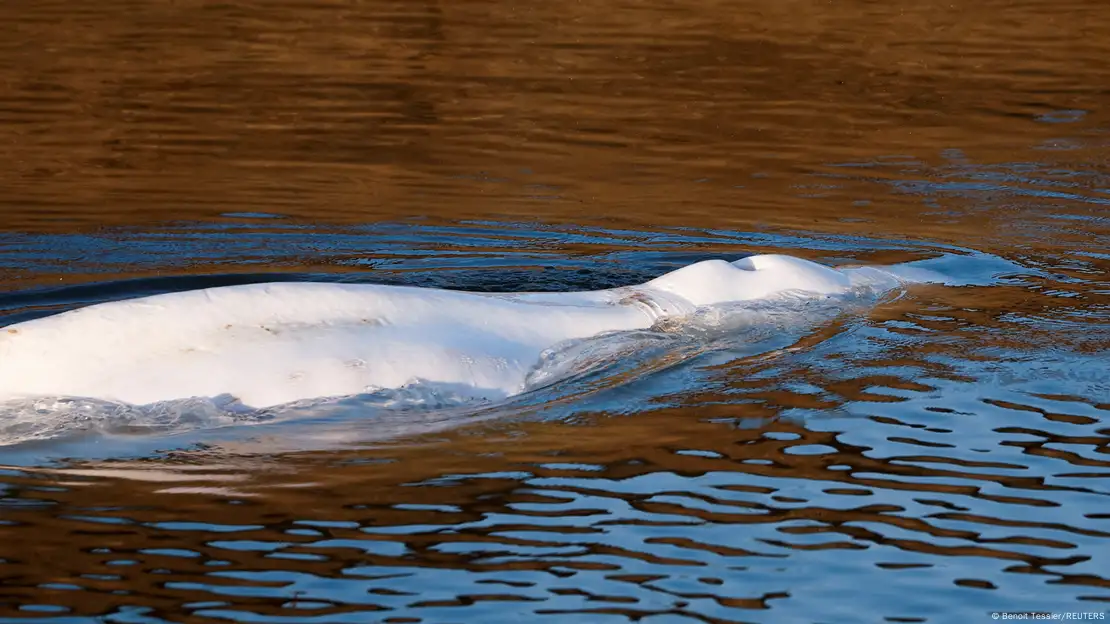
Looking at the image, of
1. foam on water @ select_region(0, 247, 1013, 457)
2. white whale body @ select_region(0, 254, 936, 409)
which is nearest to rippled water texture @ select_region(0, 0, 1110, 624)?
foam on water @ select_region(0, 247, 1013, 457)

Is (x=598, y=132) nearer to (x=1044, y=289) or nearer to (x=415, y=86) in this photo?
(x=415, y=86)

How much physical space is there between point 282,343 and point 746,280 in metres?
3.15

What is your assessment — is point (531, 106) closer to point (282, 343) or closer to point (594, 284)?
point (594, 284)

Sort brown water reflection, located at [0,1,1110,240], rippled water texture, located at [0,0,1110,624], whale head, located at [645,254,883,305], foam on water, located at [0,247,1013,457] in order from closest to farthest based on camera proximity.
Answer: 1. rippled water texture, located at [0,0,1110,624]
2. foam on water, located at [0,247,1013,457]
3. whale head, located at [645,254,883,305]
4. brown water reflection, located at [0,1,1110,240]

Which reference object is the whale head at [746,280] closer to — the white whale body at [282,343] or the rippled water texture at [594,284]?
the rippled water texture at [594,284]

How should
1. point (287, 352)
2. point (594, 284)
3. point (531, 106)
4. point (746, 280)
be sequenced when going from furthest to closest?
point (531, 106) < point (594, 284) < point (746, 280) < point (287, 352)

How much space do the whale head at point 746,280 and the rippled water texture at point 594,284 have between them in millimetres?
287

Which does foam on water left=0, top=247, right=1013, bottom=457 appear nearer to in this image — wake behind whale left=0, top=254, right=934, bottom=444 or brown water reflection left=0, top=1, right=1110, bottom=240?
wake behind whale left=0, top=254, right=934, bottom=444

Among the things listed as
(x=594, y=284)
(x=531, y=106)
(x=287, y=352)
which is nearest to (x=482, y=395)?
(x=287, y=352)

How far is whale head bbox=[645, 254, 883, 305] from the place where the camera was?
9.81m

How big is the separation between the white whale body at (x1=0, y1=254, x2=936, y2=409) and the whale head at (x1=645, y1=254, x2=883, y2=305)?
31.9 inches

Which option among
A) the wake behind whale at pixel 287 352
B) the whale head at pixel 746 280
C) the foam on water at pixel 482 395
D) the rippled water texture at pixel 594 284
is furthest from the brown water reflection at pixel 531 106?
the wake behind whale at pixel 287 352

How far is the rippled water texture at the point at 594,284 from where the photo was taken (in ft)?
21.0

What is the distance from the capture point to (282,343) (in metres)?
7.97
